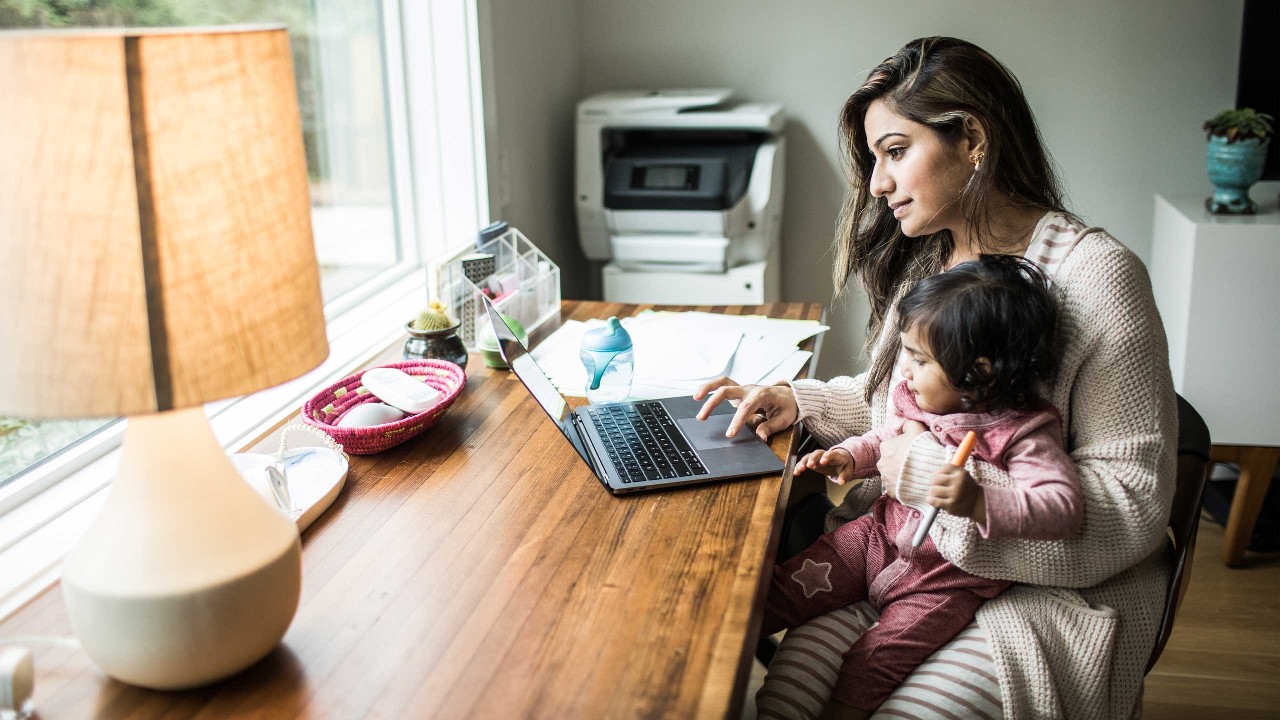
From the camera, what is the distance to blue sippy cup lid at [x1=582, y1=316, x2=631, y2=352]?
149 cm

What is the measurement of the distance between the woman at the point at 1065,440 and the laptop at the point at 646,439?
5 centimetres

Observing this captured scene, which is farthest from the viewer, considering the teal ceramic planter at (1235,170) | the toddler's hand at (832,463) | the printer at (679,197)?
the printer at (679,197)

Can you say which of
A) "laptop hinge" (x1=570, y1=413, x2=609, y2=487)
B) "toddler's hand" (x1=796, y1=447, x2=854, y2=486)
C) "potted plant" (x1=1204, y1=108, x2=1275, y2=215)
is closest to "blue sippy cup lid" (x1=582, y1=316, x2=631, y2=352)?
"laptop hinge" (x1=570, y1=413, x2=609, y2=487)

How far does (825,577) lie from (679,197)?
146 centimetres

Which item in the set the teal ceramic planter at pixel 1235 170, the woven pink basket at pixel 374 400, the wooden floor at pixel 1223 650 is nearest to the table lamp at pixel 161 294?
the woven pink basket at pixel 374 400

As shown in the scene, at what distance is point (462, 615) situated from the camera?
0.97m

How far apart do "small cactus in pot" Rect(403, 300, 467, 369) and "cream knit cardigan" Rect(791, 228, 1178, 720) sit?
0.77 metres

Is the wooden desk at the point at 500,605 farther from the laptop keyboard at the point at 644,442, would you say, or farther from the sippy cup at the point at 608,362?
the sippy cup at the point at 608,362

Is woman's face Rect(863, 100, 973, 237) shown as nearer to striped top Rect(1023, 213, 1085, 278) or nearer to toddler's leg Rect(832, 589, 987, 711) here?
striped top Rect(1023, 213, 1085, 278)

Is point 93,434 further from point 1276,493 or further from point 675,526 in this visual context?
point 1276,493

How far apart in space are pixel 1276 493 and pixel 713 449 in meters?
2.14

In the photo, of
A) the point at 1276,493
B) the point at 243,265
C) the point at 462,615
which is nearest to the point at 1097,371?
Result: the point at 462,615

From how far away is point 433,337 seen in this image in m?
1.60

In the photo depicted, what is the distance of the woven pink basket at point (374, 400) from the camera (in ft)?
4.30
